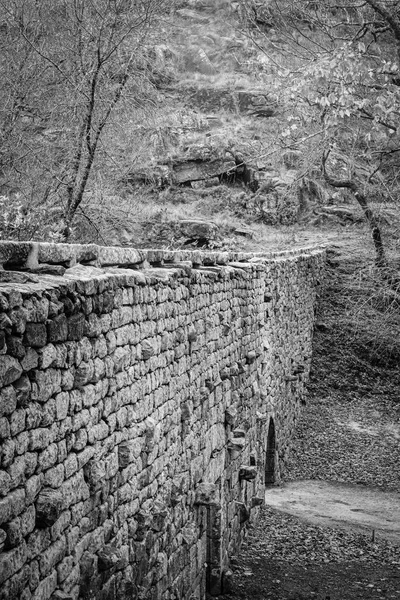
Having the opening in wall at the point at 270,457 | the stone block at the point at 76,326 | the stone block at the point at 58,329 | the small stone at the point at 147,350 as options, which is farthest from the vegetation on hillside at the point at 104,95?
the opening in wall at the point at 270,457

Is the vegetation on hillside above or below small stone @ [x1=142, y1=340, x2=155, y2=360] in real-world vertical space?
above

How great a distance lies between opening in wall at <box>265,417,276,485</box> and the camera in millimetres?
12898

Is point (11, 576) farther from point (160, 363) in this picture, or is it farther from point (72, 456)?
point (160, 363)

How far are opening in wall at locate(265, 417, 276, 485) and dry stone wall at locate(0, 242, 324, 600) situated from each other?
301 centimetres

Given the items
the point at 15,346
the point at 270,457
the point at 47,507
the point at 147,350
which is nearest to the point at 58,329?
the point at 15,346

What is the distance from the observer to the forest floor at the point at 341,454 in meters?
9.00

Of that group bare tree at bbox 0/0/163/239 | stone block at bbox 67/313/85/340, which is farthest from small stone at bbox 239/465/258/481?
stone block at bbox 67/313/85/340

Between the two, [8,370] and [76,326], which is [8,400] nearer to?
[8,370]

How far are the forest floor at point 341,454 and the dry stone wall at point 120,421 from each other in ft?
2.32

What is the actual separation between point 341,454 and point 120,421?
1080cm

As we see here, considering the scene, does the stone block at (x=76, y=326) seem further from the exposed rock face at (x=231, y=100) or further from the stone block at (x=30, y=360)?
the exposed rock face at (x=231, y=100)

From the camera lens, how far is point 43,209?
980 centimetres

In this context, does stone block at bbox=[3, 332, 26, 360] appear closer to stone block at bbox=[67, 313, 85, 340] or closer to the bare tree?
A: stone block at bbox=[67, 313, 85, 340]

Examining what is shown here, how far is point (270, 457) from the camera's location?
13172 mm
